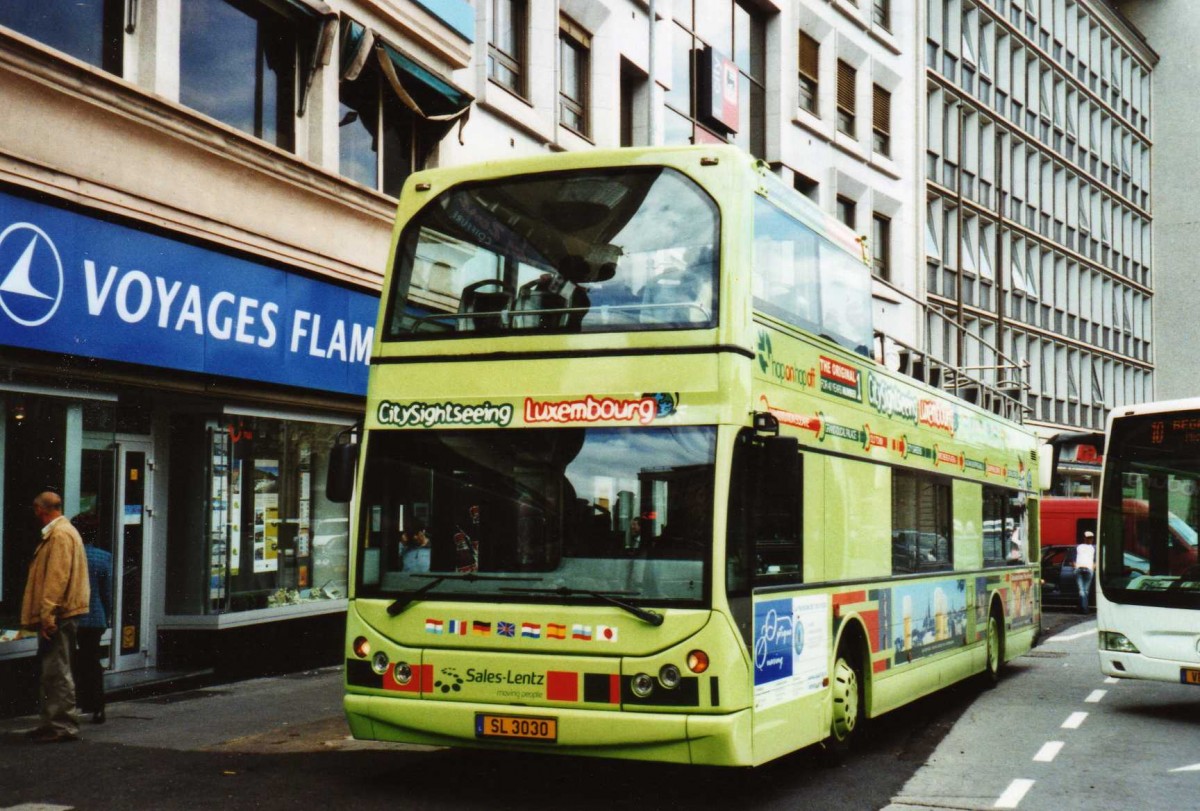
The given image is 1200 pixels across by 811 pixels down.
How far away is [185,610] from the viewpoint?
1434cm

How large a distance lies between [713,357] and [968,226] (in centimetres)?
3634

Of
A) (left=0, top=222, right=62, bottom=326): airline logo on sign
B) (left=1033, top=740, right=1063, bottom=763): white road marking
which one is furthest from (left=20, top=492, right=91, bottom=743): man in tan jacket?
(left=1033, top=740, right=1063, bottom=763): white road marking

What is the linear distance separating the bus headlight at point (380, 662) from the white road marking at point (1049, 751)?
4979mm

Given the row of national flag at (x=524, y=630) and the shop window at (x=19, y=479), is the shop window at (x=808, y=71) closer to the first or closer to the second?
the shop window at (x=19, y=479)

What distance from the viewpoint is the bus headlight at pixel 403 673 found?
859 cm

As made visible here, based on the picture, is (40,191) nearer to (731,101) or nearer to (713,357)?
(713,357)

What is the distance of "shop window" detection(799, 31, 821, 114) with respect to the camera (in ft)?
104

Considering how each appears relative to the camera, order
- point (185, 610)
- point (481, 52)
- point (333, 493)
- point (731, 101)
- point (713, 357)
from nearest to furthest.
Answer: point (713, 357) → point (333, 493) → point (185, 610) → point (481, 52) → point (731, 101)

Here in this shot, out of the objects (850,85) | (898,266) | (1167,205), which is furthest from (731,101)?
(1167,205)

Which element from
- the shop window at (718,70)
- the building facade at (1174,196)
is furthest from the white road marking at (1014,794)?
the building facade at (1174,196)

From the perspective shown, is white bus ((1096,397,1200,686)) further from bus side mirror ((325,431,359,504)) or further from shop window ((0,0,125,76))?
shop window ((0,0,125,76))

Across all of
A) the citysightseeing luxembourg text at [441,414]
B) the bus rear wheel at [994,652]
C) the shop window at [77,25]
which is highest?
the shop window at [77,25]

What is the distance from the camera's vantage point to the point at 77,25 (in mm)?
12984

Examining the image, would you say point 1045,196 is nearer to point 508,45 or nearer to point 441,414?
point 508,45
